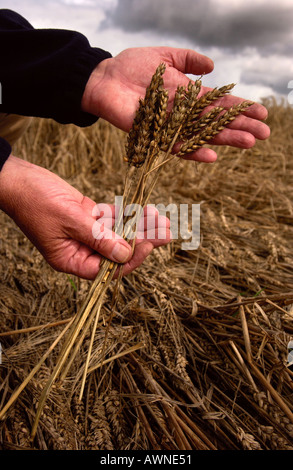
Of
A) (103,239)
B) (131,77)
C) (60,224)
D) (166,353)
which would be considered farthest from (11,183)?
(166,353)

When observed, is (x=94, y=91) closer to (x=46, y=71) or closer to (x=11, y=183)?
(x=46, y=71)

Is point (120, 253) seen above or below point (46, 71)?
below

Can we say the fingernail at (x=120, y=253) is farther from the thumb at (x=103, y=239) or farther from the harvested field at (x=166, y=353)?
the harvested field at (x=166, y=353)

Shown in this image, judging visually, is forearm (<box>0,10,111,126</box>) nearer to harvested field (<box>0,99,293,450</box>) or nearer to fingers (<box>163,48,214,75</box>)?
fingers (<box>163,48,214,75</box>)

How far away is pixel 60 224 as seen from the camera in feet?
4.02

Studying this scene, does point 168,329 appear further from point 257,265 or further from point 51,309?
point 257,265

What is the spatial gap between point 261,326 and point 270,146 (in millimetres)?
3786

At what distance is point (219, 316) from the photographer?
135 cm

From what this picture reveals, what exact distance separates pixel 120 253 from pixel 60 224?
0.25m

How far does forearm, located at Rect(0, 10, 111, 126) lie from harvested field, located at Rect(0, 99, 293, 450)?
80 cm

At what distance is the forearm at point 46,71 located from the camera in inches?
61.9

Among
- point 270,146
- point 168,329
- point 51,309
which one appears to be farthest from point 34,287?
point 270,146
